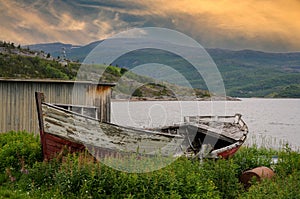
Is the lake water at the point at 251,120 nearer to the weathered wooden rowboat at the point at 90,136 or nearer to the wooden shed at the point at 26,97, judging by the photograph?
the wooden shed at the point at 26,97

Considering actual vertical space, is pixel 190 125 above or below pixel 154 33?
below

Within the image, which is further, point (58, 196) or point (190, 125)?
point (190, 125)

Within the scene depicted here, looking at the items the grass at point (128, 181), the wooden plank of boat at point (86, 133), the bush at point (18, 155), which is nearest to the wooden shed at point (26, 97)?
the bush at point (18, 155)

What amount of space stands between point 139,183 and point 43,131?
14.4 ft

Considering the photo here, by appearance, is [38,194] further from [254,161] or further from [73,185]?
Answer: [254,161]

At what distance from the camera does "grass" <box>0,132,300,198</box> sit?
8789 millimetres

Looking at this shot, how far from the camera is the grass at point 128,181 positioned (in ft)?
28.8

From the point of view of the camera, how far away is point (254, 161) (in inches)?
523

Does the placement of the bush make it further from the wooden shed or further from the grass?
the wooden shed

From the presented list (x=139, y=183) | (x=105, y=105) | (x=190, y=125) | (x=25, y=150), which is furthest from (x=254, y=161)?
(x=105, y=105)

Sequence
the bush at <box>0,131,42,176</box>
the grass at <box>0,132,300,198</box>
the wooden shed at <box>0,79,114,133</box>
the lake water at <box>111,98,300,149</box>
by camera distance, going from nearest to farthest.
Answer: the grass at <box>0,132,300,198</box> < the bush at <box>0,131,42,176</box> < the wooden shed at <box>0,79,114,133</box> < the lake water at <box>111,98,300,149</box>

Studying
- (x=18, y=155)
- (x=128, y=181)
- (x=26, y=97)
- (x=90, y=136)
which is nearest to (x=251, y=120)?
(x=26, y=97)

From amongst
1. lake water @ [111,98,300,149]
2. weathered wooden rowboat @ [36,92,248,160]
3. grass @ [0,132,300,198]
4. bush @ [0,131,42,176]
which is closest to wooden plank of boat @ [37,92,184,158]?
weathered wooden rowboat @ [36,92,248,160]

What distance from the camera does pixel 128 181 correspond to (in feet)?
29.0
